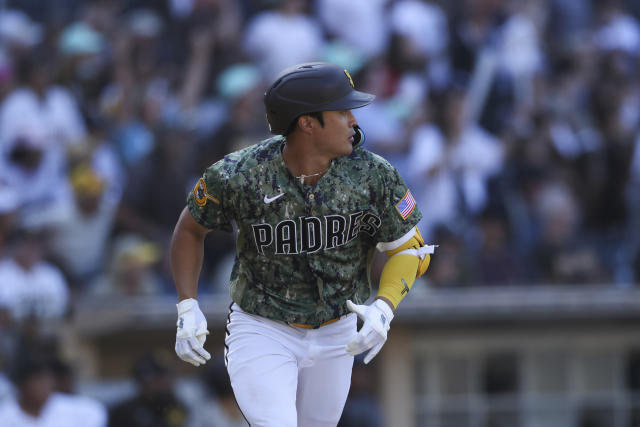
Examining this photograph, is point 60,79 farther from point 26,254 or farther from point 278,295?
point 278,295

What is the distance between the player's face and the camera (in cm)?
456

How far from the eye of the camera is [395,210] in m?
4.63

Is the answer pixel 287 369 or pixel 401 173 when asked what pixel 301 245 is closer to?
pixel 287 369

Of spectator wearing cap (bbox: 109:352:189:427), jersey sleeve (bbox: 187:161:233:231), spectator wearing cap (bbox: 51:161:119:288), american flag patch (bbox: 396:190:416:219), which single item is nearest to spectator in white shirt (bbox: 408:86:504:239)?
spectator wearing cap (bbox: 51:161:119:288)

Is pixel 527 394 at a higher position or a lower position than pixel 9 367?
lower

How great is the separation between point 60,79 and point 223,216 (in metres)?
6.13

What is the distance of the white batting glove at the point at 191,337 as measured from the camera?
4.57m

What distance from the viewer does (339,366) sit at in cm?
480

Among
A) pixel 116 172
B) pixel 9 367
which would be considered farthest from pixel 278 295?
pixel 116 172

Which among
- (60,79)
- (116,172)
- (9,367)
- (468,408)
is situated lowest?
(468,408)

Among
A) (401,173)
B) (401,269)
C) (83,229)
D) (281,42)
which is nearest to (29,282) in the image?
(83,229)

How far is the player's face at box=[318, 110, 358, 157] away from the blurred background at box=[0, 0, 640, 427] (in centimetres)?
403

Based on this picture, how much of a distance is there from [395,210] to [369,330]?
52 cm

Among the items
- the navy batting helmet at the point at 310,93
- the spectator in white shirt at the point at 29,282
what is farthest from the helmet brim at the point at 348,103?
the spectator in white shirt at the point at 29,282
